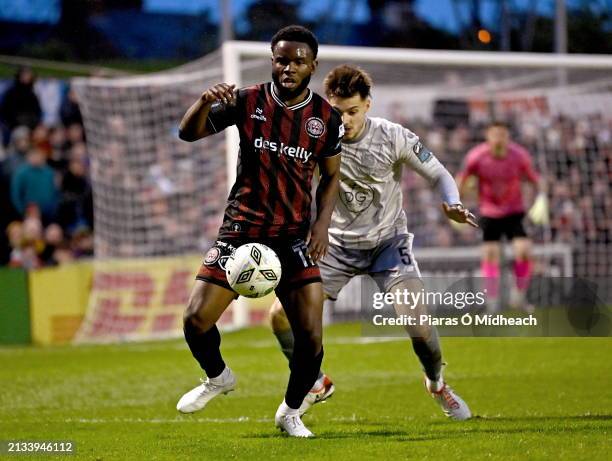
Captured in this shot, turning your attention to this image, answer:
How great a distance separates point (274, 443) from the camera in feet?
22.1

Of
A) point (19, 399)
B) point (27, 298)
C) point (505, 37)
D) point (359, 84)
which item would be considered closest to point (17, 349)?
point (27, 298)

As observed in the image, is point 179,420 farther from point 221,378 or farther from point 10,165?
point 10,165

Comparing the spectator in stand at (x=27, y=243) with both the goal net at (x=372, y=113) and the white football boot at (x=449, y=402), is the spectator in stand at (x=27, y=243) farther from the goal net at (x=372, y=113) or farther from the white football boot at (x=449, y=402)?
the white football boot at (x=449, y=402)

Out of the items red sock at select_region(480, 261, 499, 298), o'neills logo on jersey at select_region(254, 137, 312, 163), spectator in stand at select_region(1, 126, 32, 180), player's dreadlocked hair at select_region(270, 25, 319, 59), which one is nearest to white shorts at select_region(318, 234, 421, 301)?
o'neills logo on jersey at select_region(254, 137, 312, 163)

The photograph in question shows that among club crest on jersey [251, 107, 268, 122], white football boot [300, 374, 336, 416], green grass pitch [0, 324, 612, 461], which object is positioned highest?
club crest on jersey [251, 107, 268, 122]

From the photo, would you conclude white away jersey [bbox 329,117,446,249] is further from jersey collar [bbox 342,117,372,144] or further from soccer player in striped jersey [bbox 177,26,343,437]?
soccer player in striped jersey [bbox 177,26,343,437]

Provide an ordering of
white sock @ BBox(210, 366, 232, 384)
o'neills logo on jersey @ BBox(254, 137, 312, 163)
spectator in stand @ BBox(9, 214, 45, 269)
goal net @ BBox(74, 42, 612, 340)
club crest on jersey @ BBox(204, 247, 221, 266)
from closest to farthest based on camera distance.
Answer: o'neills logo on jersey @ BBox(254, 137, 312, 163)
club crest on jersey @ BBox(204, 247, 221, 266)
white sock @ BBox(210, 366, 232, 384)
goal net @ BBox(74, 42, 612, 340)
spectator in stand @ BBox(9, 214, 45, 269)

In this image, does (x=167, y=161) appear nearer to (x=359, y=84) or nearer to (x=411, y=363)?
(x=411, y=363)

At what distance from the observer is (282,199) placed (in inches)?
273

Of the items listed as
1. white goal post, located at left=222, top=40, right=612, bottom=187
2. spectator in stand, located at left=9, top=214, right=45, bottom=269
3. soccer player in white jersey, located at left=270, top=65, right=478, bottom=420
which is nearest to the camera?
soccer player in white jersey, located at left=270, top=65, right=478, bottom=420

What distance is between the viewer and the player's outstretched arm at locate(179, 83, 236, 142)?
654 cm

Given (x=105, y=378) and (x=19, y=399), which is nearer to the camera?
(x=19, y=399)

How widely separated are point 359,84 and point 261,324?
8696mm

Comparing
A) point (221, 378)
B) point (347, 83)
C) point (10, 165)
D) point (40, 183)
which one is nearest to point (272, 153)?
point (347, 83)
